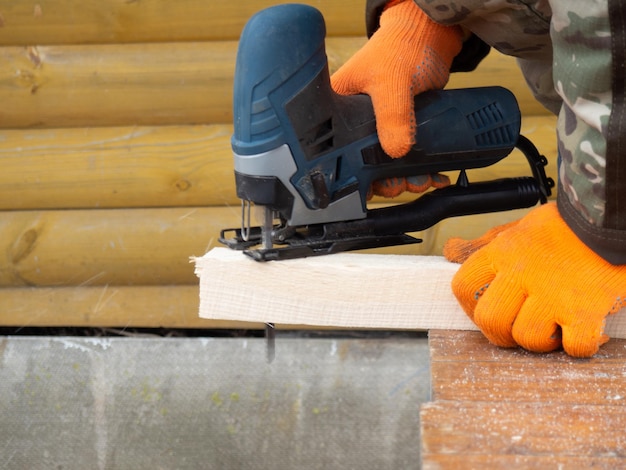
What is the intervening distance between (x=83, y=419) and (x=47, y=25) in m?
1.40

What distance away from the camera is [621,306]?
4.11 ft

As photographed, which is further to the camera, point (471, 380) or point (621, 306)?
point (621, 306)

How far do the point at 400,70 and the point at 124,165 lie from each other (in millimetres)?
1456

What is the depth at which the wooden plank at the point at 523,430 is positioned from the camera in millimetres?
891

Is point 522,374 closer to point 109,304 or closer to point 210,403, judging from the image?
point 210,403

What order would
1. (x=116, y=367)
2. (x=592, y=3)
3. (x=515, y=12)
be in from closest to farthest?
(x=592, y=3)
(x=515, y=12)
(x=116, y=367)

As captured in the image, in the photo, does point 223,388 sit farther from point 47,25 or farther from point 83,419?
point 47,25

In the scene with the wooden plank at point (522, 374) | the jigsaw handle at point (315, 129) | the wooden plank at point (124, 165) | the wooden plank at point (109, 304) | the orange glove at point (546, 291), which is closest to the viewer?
the wooden plank at point (522, 374)

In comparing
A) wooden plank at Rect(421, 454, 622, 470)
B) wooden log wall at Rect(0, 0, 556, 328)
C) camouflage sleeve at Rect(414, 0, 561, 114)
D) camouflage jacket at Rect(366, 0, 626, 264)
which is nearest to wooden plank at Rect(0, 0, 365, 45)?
wooden log wall at Rect(0, 0, 556, 328)

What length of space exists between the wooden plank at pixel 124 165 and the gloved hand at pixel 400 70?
41.1 inches

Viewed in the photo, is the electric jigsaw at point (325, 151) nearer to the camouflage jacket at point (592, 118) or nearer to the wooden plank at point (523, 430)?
the camouflage jacket at point (592, 118)

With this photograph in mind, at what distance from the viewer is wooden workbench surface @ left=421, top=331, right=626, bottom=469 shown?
88 cm

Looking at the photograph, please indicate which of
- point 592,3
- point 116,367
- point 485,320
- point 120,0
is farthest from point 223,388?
point 592,3

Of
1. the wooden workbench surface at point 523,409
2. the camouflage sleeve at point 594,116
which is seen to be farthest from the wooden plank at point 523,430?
the camouflage sleeve at point 594,116
